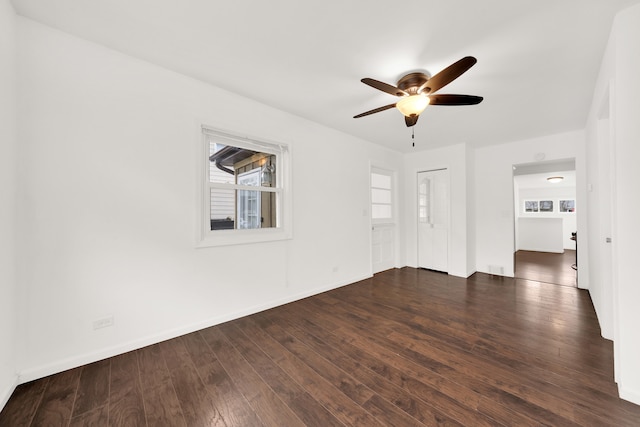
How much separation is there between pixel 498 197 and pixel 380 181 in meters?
2.19

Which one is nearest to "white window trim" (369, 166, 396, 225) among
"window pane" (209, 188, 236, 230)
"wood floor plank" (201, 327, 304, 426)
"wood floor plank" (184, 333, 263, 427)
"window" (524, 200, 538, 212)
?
"window pane" (209, 188, 236, 230)

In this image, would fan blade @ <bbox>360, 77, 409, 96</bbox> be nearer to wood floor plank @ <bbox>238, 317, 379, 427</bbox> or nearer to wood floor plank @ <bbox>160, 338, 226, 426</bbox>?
wood floor plank @ <bbox>238, 317, 379, 427</bbox>

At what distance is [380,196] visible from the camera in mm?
4902

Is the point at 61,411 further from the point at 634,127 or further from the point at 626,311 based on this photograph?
the point at 634,127

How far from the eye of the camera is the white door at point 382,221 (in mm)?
4668

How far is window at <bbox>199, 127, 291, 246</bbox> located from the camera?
8.55 feet

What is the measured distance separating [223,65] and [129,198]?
1.46m

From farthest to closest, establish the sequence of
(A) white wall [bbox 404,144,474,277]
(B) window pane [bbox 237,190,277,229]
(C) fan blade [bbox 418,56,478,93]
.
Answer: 1. (A) white wall [bbox 404,144,474,277]
2. (B) window pane [bbox 237,190,277,229]
3. (C) fan blade [bbox 418,56,478,93]

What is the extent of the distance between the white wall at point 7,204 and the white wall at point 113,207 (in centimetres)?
7

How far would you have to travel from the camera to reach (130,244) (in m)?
2.07

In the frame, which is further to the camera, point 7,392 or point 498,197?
point 498,197

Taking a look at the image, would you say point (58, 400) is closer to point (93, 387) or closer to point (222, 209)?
point (93, 387)

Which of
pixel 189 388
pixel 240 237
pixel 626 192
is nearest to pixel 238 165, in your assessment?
pixel 240 237

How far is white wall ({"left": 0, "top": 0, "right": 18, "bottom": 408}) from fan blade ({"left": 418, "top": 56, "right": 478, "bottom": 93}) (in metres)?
2.91
